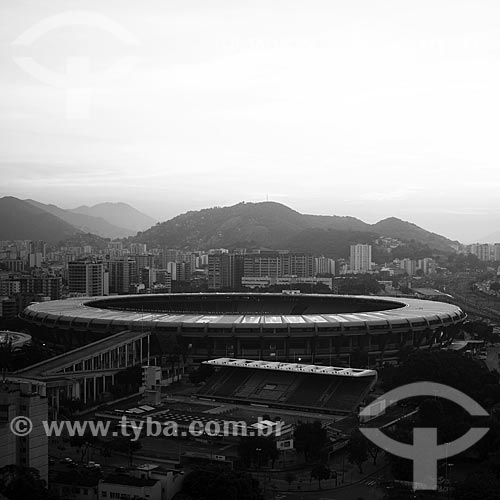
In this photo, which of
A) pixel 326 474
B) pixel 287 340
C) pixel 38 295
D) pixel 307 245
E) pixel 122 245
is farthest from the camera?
pixel 122 245

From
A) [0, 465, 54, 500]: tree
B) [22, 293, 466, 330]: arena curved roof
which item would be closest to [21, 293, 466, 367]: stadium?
[22, 293, 466, 330]: arena curved roof

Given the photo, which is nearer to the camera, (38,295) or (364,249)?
(38,295)

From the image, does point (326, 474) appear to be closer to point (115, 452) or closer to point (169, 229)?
point (115, 452)

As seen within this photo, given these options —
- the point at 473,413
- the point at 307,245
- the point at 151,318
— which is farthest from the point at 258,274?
the point at 473,413

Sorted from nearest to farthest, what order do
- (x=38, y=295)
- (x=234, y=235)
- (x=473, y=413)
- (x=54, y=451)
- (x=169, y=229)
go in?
(x=54, y=451)
(x=473, y=413)
(x=38, y=295)
(x=234, y=235)
(x=169, y=229)

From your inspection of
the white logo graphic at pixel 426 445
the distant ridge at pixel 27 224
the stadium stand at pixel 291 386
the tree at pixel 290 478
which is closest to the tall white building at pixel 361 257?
the distant ridge at pixel 27 224
